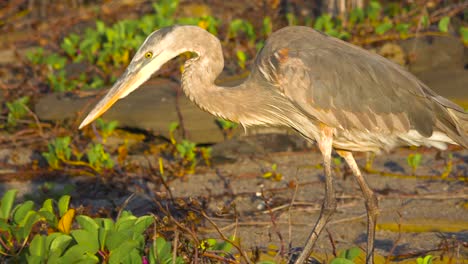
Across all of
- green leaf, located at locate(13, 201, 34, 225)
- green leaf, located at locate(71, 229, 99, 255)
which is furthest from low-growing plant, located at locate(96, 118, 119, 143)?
green leaf, located at locate(71, 229, 99, 255)

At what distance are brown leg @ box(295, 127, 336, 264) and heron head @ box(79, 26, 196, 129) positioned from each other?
36.8 inches

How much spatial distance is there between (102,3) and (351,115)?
604 cm

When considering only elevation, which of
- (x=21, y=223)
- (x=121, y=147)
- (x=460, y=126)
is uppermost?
(x=460, y=126)

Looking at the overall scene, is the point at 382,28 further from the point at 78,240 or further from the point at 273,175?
the point at 78,240

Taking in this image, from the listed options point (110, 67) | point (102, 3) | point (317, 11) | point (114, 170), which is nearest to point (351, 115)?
point (114, 170)

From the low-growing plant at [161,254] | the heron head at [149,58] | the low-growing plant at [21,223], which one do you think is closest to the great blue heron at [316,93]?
the heron head at [149,58]

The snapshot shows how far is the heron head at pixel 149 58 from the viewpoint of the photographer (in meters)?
4.82

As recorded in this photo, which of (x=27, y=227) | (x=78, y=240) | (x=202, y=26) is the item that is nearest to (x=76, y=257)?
(x=78, y=240)

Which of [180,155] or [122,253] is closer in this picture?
[122,253]

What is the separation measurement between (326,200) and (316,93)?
0.65 meters

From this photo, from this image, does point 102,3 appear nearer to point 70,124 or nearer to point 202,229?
point 70,124

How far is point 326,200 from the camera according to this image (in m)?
5.19

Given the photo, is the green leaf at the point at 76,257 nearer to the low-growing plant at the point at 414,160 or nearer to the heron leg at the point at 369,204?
the heron leg at the point at 369,204

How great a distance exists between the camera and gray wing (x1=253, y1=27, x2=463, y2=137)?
4.93 meters
